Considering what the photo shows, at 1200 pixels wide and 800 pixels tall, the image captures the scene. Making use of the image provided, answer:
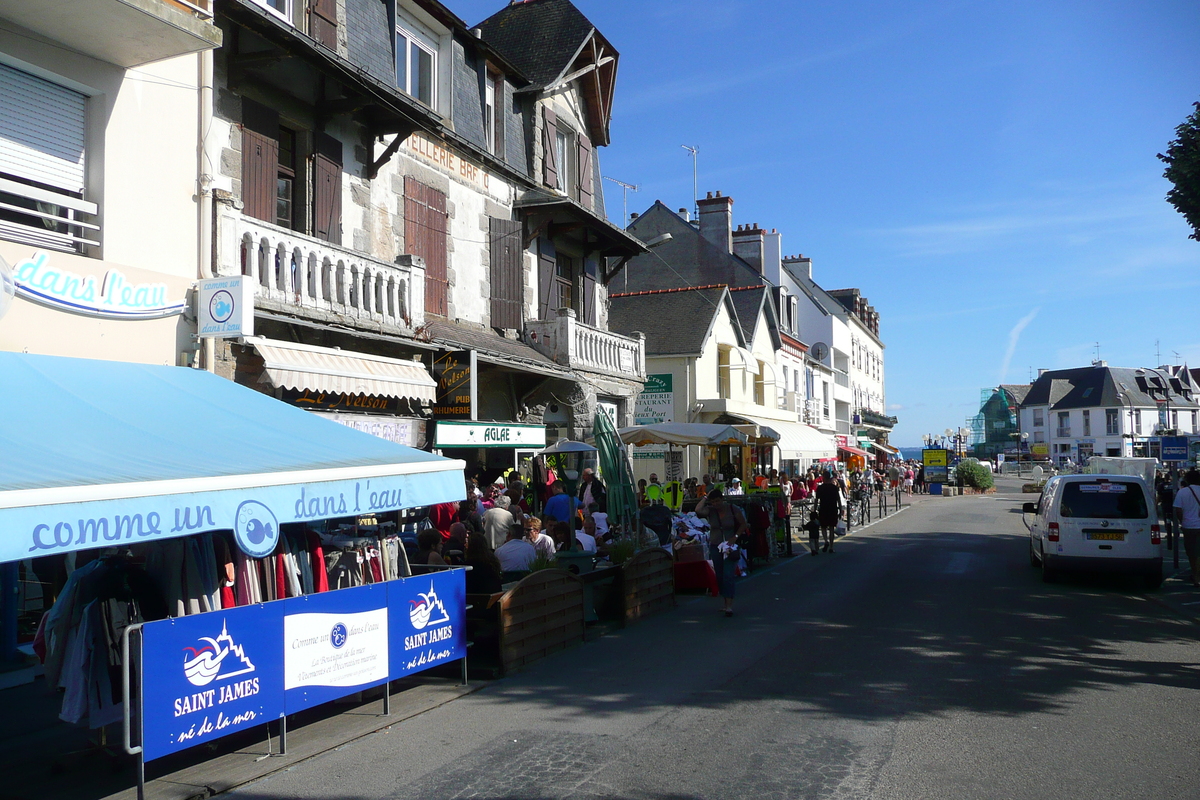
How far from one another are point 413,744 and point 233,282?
5404 mm

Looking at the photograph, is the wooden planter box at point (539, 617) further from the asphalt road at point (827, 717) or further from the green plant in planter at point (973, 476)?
the green plant in planter at point (973, 476)

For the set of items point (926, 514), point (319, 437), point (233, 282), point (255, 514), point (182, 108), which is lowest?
point (926, 514)

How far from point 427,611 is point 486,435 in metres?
5.56

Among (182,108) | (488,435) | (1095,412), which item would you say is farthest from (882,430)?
(182,108)

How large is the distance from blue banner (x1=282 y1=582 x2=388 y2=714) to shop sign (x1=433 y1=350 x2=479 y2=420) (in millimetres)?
6595

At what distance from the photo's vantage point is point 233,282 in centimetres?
928

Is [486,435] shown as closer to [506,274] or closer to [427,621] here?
[506,274]

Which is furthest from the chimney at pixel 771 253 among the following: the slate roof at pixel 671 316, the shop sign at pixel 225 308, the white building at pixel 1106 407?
the white building at pixel 1106 407

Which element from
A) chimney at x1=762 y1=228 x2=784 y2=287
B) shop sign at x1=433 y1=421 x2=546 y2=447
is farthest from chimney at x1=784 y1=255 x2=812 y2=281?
shop sign at x1=433 y1=421 x2=546 y2=447

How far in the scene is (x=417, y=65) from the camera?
48.1 ft

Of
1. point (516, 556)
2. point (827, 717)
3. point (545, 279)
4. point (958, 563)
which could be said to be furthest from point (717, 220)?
point (827, 717)

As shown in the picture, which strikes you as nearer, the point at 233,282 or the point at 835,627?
the point at 233,282

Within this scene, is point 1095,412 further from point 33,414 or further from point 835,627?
point 33,414

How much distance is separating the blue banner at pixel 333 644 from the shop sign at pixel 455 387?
21.6 ft
